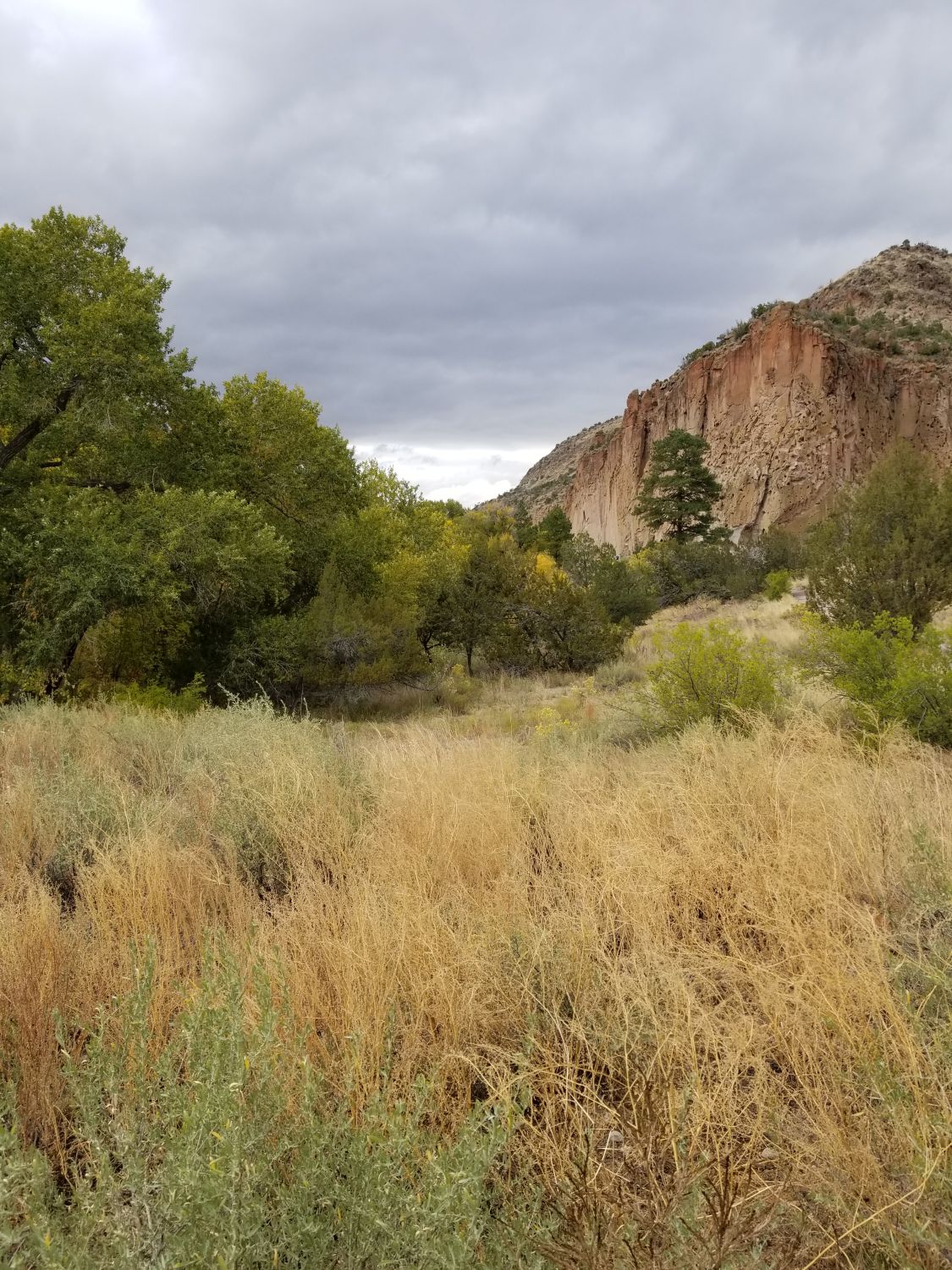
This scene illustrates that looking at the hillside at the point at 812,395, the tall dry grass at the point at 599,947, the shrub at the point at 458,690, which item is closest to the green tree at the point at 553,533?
the hillside at the point at 812,395

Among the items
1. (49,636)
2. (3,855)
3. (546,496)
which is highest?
(546,496)

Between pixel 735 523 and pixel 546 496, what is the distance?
38.2 m

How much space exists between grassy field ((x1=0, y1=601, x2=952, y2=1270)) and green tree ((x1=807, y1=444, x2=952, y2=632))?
963cm

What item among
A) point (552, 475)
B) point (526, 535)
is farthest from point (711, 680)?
point (552, 475)

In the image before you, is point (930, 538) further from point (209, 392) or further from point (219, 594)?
point (209, 392)

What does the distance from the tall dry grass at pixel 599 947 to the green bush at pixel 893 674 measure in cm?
64

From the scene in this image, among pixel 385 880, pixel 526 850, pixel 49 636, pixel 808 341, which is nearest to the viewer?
pixel 385 880

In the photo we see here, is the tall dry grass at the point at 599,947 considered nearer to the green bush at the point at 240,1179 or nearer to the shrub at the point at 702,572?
the green bush at the point at 240,1179

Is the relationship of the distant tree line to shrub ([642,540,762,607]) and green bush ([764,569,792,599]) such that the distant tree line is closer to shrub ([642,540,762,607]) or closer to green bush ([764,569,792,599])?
green bush ([764,569,792,599])

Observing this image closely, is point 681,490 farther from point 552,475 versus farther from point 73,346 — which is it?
point 552,475

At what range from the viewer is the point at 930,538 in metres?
13.1

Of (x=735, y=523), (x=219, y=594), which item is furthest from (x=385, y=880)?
(x=735, y=523)

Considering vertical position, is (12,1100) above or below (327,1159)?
above

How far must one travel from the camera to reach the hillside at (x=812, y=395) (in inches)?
1706
